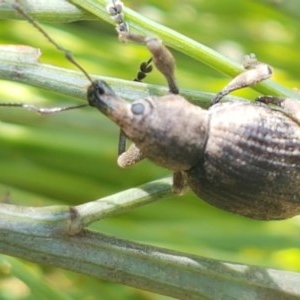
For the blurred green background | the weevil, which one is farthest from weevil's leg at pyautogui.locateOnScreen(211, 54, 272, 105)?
the blurred green background

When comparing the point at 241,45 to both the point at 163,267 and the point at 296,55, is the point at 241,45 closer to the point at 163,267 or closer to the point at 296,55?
the point at 296,55

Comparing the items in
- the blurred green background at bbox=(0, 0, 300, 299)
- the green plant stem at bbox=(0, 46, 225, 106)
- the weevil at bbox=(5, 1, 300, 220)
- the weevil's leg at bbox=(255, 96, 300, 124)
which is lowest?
the blurred green background at bbox=(0, 0, 300, 299)

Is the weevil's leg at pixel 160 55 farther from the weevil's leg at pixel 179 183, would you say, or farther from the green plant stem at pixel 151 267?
the green plant stem at pixel 151 267

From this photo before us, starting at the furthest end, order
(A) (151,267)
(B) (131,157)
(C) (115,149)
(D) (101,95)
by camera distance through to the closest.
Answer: (C) (115,149) → (B) (131,157) → (D) (101,95) → (A) (151,267)

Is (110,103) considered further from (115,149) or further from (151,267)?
(115,149)

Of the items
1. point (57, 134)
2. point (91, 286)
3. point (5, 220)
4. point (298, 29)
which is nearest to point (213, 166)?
point (5, 220)

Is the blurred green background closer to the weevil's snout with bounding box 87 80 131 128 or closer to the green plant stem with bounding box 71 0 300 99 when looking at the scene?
the weevil's snout with bounding box 87 80 131 128

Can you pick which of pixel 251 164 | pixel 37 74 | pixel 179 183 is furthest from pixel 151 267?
pixel 37 74

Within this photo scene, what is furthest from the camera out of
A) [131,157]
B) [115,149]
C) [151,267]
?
[115,149]
